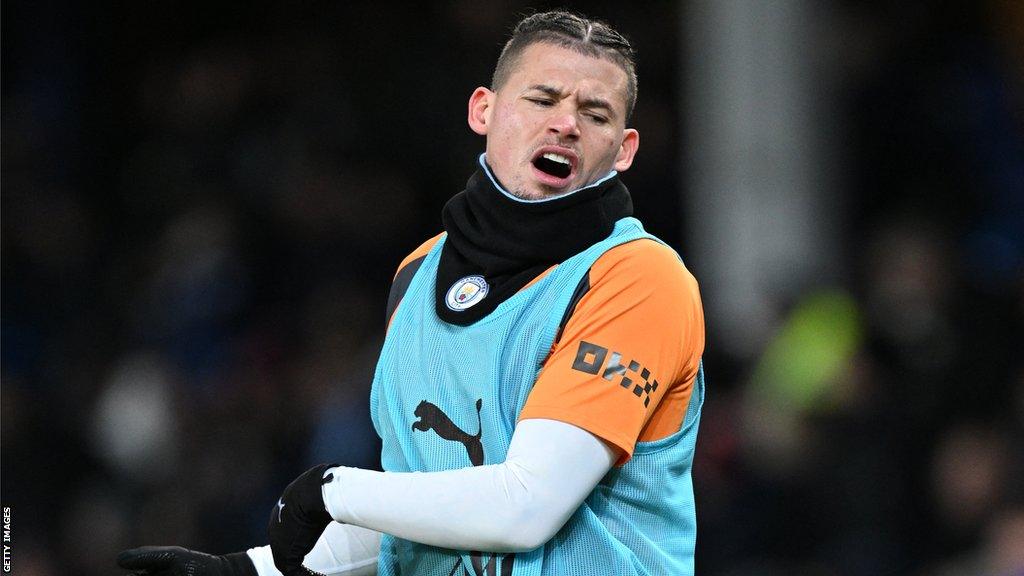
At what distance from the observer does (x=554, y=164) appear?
2598mm

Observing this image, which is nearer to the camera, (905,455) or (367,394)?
(905,455)

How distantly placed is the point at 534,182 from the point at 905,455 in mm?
2924

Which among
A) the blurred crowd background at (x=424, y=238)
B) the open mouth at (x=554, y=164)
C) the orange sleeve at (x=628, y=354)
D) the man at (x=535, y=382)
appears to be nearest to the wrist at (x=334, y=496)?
the man at (x=535, y=382)

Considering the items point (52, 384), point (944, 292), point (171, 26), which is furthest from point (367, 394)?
point (171, 26)

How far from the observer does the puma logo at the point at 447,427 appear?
7.96 feet

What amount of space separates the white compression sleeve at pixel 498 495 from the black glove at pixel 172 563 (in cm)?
36

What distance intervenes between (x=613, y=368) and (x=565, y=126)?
1.53 feet

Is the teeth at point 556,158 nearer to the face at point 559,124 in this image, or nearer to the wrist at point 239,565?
the face at point 559,124

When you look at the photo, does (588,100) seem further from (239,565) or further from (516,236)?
(239,565)

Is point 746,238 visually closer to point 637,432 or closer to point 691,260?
point 691,260

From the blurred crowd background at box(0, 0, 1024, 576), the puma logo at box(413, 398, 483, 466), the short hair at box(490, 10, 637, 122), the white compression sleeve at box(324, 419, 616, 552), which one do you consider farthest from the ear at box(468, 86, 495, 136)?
the blurred crowd background at box(0, 0, 1024, 576)

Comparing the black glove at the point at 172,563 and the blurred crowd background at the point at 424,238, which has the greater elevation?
the black glove at the point at 172,563

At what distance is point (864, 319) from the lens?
18.7 ft

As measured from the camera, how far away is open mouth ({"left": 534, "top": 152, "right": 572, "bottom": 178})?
2590 mm
